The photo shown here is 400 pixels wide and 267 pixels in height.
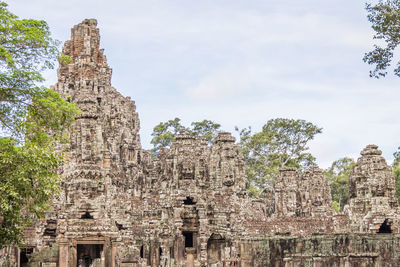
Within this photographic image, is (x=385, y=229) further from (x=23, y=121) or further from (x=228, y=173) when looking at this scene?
(x=23, y=121)

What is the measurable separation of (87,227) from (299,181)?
2111 centimetres

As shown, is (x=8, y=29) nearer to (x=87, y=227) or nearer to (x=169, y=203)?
(x=87, y=227)

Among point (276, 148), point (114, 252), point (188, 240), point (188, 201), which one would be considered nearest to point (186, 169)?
point (188, 201)

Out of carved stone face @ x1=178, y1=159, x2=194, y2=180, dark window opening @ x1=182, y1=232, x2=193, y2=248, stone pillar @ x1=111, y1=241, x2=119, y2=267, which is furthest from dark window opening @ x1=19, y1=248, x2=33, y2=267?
carved stone face @ x1=178, y1=159, x2=194, y2=180

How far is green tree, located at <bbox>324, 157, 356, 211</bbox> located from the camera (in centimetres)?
5444

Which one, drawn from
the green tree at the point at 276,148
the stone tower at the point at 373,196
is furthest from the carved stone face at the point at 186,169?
the green tree at the point at 276,148

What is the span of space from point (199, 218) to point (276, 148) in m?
28.5

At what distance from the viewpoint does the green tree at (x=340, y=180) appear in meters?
54.4

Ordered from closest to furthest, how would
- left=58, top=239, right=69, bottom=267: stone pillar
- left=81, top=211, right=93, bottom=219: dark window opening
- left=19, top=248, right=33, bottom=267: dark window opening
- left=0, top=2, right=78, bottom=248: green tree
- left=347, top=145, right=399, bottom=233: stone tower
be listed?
left=0, top=2, right=78, bottom=248: green tree
left=58, top=239, right=69, bottom=267: stone pillar
left=81, top=211, right=93, bottom=219: dark window opening
left=347, top=145, right=399, bottom=233: stone tower
left=19, top=248, right=33, bottom=267: dark window opening

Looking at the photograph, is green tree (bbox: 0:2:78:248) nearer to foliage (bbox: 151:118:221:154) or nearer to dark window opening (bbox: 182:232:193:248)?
dark window opening (bbox: 182:232:193:248)

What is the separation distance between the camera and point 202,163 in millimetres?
25859

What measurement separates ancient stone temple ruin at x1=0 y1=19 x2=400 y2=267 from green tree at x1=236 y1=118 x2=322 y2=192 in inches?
598

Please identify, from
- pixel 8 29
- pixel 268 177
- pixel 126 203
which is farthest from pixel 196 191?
pixel 268 177

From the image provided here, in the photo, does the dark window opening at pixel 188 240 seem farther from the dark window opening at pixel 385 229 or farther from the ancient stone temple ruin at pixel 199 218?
the dark window opening at pixel 385 229
